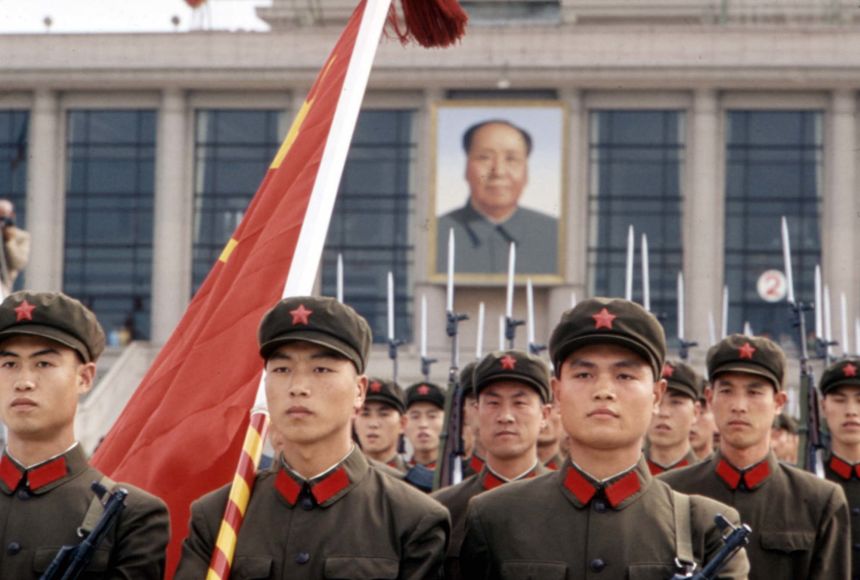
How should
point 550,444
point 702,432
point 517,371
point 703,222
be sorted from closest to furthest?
point 517,371 < point 550,444 < point 702,432 < point 703,222

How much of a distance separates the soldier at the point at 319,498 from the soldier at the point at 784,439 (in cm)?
750

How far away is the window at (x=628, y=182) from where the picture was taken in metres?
41.1

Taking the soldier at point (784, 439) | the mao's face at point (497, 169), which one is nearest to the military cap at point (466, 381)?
the soldier at point (784, 439)

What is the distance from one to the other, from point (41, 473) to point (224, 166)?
123 feet

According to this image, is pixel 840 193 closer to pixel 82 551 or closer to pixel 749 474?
pixel 749 474

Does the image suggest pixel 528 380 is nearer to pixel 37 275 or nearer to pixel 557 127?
pixel 557 127

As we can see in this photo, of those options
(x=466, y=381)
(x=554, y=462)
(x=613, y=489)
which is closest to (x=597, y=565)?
(x=613, y=489)

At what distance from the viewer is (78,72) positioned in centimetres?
4109

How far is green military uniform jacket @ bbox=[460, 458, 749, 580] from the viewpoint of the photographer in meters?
4.66

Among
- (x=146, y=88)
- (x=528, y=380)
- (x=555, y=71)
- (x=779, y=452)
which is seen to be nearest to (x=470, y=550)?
(x=528, y=380)

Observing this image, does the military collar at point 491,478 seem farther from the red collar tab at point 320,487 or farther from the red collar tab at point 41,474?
the red collar tab at point 41,474

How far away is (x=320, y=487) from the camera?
4828 millimetres

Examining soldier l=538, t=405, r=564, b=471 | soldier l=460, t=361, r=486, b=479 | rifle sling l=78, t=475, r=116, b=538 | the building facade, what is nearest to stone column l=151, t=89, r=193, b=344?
the building facade

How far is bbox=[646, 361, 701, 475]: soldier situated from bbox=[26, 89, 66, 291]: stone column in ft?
112
